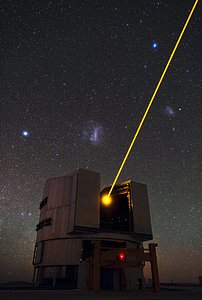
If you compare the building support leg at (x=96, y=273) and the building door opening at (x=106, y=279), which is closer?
the building support leg at (x=96, y=273)

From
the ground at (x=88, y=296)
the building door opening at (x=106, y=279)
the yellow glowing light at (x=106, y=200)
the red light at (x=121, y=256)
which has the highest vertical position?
the yellow glowing light at (x=106, y=200)

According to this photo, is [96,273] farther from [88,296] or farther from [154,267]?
[154,267]

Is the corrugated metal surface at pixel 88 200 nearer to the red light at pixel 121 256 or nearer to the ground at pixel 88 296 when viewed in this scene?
the red light at pixel 121 256

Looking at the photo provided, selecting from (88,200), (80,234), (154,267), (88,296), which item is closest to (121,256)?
(154,267)

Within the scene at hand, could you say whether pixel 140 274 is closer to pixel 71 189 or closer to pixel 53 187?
pixel 71 189

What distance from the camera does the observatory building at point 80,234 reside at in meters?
31.0

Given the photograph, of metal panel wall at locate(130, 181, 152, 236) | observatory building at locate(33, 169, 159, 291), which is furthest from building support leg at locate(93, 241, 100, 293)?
metal panel wall at locate(130, 181, 152, 236)

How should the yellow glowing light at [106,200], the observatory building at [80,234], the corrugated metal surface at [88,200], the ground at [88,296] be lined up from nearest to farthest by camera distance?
the ground at [88,296] → the observatory building at [80,234] → the corrugated metal surface at [88,200] → the yellow glowing light at [106,200]

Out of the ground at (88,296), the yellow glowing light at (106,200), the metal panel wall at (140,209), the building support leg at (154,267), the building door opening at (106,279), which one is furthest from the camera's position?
the yellow glowing light at (106,200)

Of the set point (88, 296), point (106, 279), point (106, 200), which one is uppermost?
point (106, 200)

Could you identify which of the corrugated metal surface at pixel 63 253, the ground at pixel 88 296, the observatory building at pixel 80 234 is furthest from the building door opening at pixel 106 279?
the ground at pixel 88 296

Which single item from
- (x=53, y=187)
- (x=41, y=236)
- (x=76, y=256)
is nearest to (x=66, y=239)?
(x=76, y=256)

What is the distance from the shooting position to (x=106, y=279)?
118 feet

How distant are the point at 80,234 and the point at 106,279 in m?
10.1
